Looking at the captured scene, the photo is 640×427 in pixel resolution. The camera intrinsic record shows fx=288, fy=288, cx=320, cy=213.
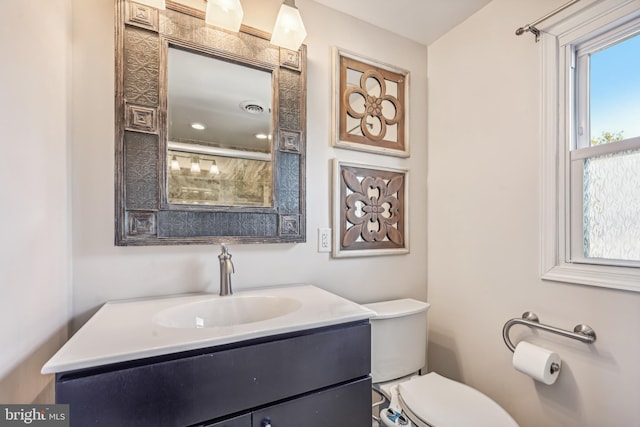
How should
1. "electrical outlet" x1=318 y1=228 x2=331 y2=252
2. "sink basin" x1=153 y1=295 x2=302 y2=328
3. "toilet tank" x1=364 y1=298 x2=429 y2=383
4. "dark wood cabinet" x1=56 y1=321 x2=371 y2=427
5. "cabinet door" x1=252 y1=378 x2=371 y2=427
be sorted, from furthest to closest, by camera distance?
"electrical outlet" x1=318 y1=228 x2=331 y2=252 → "toilet tank" x1=364 y1=298 x2=429 y2=383 → "sink basin" x1=153 y1=295 x2=302 y2=328 → "cabinet door" x1=252 y1=378 x2=371 y2=427 → "dark wood cabinet" x1=56 y1=321 x2=371 y2=427

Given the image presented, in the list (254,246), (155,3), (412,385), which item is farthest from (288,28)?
(412,385)

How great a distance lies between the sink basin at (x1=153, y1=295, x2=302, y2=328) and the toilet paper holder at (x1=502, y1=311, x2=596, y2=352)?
93 cm

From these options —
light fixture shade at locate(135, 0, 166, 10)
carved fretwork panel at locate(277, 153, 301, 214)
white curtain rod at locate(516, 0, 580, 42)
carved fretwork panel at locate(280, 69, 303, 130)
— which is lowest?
carved fretwork panel at locate(277, 153, 301, 214)

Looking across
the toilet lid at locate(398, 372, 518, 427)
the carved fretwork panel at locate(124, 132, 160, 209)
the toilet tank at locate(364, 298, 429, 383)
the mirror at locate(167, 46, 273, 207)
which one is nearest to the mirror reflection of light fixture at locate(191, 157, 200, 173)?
the mirror at locate(167, 46, 273, 207)

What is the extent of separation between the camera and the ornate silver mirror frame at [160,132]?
101cm

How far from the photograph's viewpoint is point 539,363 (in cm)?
109

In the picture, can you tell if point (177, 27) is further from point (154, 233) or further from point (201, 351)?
point (201, 351)

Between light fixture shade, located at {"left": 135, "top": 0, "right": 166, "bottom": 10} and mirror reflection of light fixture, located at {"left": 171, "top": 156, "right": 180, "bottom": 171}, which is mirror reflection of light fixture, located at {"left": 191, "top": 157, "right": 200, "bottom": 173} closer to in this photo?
mirror reflection of light fixture, located at {"left": 171, "top": 156, "right": 180, "bottom": 171}

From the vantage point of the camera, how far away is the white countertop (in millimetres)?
608

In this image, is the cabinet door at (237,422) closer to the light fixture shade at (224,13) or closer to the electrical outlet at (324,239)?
the electrical outlet at (324,239)

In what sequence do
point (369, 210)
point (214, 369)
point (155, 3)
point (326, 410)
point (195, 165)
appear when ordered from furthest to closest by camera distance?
point (369, 210), point (195, 165), point (155, 3), point (326, 410), point (214, 369)

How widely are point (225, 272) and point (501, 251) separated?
1231 mm

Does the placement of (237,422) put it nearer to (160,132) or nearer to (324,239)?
(324,239)

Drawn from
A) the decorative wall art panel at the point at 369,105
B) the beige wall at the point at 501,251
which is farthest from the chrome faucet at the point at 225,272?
the beige wall at the point at 501,251
